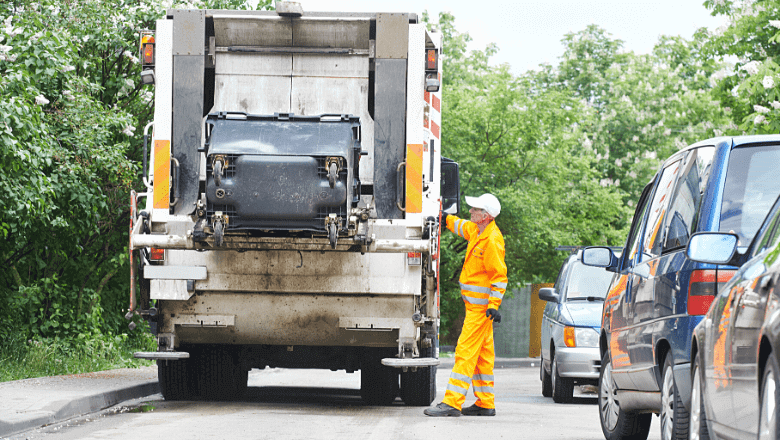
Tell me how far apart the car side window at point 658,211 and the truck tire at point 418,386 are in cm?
376

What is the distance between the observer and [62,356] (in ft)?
43.6

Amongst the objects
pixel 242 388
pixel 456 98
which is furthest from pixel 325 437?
pixel 456 98

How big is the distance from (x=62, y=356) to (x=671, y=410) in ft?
30.1

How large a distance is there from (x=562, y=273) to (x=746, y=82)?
571 centimetres

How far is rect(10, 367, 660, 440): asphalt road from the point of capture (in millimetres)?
7770

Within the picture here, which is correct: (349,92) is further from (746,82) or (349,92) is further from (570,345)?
(746,82)

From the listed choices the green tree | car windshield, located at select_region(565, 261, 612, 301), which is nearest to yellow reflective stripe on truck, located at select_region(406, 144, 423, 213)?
car windshield, located at select_region(565, 261, 612, 301)

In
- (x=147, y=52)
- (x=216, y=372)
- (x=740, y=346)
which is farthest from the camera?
(x=216, y=372)

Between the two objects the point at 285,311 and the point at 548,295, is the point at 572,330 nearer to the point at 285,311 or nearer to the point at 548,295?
the point at 548,295

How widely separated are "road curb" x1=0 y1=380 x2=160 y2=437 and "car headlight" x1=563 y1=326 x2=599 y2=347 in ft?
14.1

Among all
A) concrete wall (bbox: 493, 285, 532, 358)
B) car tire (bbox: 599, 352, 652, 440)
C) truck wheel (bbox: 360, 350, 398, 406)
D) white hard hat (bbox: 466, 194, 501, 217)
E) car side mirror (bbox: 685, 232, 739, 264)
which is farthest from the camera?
concrete wall (bbox: 493, 285, 532, 358)

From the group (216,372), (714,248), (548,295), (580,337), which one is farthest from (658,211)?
(548,295)

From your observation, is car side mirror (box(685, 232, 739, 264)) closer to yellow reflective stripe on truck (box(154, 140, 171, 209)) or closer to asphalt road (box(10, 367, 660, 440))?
asphalt road (box(10, 367, 660, 440))

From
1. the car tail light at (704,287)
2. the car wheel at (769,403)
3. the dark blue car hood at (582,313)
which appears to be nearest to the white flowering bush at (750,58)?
the dark blue car hood at (582,313)
